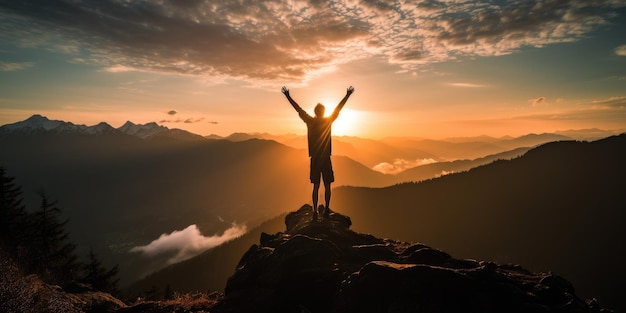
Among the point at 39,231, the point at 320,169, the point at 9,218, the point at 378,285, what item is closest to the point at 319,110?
the point at 320,169

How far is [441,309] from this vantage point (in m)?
7.79

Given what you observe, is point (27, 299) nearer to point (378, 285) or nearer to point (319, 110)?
point (378, 285)

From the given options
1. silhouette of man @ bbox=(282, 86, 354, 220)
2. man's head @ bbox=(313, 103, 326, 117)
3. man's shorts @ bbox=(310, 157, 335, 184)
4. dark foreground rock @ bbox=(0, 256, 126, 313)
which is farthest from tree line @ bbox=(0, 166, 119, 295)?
man's head @ bbox=(313, 103, 326, 117)

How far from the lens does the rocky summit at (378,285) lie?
813cm

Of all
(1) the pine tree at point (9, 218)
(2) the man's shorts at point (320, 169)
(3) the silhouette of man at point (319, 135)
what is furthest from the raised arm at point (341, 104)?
(1) the pine tree at point (9, 218)

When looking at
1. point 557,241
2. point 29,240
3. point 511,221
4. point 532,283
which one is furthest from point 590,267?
point 29,240

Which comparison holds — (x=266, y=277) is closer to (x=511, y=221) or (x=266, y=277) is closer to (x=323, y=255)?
(x=323, y=255)

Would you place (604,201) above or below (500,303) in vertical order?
below

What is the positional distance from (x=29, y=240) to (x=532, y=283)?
141ft

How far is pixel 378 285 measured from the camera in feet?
28.6

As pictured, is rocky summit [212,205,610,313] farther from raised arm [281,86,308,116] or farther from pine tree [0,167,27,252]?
pine tree [0,167,27,252]

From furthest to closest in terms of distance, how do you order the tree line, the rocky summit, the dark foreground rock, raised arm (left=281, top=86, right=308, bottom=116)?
the tree line
raised arm (left=281, top=86, right=308, bottom=116)
the rocky summit
the dark foreground rock

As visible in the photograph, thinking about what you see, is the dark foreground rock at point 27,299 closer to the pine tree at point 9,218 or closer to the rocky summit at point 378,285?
the rocky summit at point 378,285

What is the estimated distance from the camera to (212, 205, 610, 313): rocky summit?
320 inches
